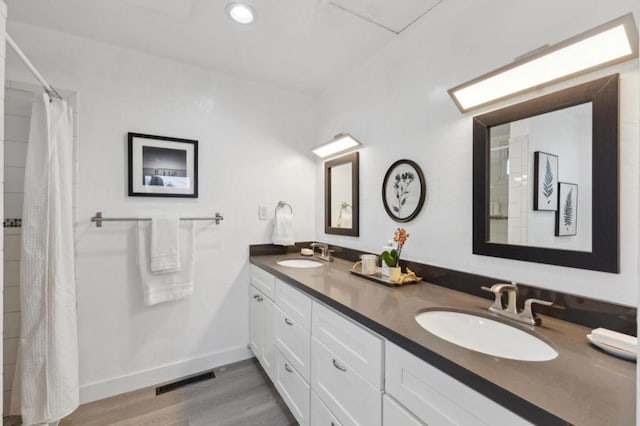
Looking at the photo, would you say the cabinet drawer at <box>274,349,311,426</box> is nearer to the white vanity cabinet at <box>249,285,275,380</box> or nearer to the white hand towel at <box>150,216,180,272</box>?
the white vanity cabinet at <box>249,285,275,380</box>

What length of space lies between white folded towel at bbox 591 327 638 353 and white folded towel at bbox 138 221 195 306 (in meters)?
2.14

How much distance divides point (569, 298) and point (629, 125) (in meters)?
0.61

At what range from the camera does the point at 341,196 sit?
2248 mm

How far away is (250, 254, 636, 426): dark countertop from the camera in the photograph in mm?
553

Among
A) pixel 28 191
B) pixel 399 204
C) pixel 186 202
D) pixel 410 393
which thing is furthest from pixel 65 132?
pixel 410 393

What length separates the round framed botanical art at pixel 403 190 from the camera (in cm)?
158

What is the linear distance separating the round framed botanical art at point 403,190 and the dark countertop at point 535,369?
0.58 meters

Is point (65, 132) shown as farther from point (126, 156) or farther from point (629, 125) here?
point (629, 125)

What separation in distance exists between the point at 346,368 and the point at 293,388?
60cm

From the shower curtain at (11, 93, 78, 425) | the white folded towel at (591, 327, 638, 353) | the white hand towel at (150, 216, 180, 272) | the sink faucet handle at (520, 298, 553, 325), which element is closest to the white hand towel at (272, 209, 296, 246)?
the white hand towel at (150, 216, 180, 272)

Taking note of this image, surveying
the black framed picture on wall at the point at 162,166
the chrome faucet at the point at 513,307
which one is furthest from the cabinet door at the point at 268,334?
the chrome faucet at the point at 513,307

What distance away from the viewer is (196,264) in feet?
6.86

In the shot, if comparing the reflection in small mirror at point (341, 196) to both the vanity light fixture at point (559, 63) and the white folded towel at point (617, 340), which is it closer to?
the vanity light fixture at point (559, 63)

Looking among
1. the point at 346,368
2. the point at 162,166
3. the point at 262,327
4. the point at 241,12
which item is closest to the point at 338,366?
the point at 346,368
